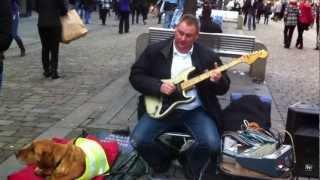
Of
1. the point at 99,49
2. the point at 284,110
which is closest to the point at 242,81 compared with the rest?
the point at 284,110

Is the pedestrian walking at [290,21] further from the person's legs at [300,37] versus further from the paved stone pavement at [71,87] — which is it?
the paved stone pavement at [71,87]

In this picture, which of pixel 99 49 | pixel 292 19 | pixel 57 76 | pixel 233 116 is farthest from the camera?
pixel 292 19

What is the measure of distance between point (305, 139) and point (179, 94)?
3.46 ft

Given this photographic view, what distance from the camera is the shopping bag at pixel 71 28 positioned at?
9.96 metres

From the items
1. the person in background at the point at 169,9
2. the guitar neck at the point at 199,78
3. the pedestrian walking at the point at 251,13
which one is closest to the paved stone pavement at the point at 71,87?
the person in background at the point at 169,9

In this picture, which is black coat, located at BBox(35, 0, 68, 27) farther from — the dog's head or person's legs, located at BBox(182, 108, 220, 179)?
the dog's head

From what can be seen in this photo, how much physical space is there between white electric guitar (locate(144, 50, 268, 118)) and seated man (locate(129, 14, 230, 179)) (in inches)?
2.4

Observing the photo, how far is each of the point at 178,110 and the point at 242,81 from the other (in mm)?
5886

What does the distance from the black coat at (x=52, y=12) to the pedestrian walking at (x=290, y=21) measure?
35.3 feet

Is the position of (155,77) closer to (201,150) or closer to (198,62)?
(198,62)

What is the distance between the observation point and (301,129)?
5152 mm

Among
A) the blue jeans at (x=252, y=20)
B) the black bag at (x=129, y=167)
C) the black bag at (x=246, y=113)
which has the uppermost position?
the black bag at (x=246, y=113)

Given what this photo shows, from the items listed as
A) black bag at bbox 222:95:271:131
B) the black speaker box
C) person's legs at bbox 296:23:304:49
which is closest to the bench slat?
black bag at bbox 222:95:271:131

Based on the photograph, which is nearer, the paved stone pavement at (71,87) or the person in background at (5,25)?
the person in background at (5,25)
